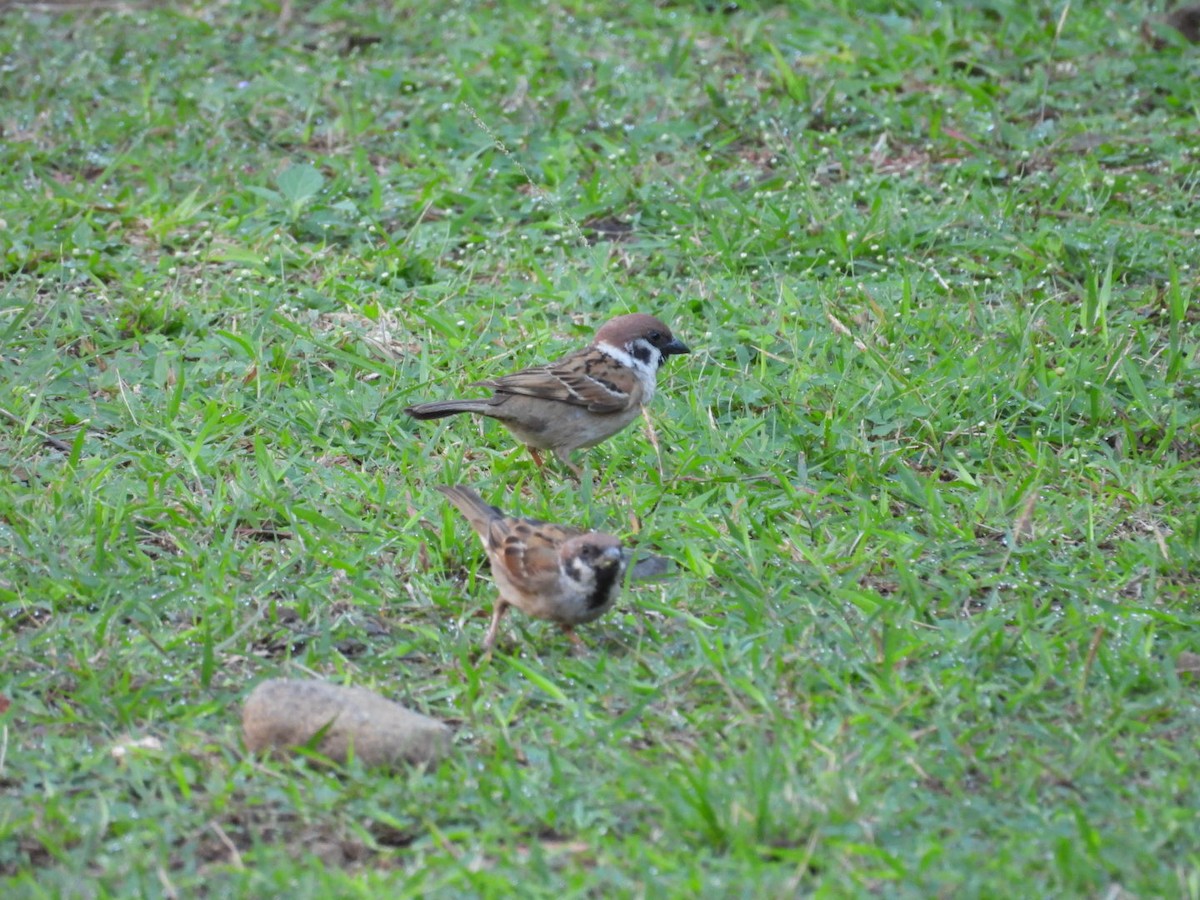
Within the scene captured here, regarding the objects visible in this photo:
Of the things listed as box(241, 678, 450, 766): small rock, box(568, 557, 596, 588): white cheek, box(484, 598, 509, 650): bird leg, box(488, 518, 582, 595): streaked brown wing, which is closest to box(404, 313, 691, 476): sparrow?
box(488, 518, 582, 595): streaked brown wing

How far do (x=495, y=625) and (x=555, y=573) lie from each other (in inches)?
13.6

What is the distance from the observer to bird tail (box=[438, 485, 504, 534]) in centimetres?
532

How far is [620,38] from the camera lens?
9.97 meters

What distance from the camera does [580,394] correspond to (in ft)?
20.5

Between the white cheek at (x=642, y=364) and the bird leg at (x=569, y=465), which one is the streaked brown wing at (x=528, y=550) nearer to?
the bird leg at (x=569, y=465)

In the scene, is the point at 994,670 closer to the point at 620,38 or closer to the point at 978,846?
the point at 978,846

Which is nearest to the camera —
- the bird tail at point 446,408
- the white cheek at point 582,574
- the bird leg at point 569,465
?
the white cheek at point 582,574

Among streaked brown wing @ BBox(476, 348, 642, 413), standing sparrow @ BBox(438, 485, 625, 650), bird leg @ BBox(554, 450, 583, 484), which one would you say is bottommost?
bird leg @ BBox(554, 450, 583, 484)

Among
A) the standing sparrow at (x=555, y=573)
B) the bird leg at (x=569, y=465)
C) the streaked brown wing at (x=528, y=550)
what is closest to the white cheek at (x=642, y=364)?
the bird leg at (x=569, y=465)

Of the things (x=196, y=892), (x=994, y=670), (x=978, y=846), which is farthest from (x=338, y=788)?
(x=994, y=670)

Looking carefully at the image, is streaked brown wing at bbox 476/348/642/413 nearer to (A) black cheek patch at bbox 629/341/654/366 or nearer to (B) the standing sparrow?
(A) black cheek patch at bbox 629/341/654/366

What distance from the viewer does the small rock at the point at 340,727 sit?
4.37 metres

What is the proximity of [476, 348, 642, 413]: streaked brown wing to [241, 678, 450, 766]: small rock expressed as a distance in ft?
6.79

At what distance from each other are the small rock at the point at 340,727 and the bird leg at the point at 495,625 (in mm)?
604
